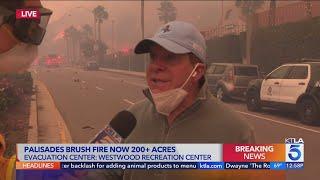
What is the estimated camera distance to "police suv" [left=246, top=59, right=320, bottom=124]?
11.8 m

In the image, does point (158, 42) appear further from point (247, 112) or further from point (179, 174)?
point (247, 112)

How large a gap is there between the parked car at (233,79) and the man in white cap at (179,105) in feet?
52.2

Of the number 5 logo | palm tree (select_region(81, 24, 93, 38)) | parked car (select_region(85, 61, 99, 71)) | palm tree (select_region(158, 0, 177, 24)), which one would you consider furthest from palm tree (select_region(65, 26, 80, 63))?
palm tree (select_region(158, 0, 177, 24))

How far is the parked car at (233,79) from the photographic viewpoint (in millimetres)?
18234

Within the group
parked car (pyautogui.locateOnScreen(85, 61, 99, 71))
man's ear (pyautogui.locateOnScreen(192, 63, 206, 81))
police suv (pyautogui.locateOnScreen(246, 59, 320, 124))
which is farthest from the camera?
parked car (pyautogui.locateOnScreen(85, 61, 99, 71))

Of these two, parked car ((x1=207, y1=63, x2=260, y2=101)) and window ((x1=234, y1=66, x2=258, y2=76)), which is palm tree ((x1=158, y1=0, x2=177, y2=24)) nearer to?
parked car ((x1=207, y1=63, x2=260, y2=101))

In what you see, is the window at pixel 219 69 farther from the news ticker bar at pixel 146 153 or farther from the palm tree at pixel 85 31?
the palm tree at pixel 85 31

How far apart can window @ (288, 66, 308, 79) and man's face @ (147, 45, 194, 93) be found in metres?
10.5

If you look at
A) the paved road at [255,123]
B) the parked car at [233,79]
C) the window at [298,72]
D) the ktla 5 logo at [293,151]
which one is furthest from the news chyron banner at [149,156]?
the parked car at [233,79]

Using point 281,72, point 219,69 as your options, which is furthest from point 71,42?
point 281,72

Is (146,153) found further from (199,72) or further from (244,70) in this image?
(244,70)

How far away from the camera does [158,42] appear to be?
203 centimetres

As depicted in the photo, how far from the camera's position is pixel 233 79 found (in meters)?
18.3

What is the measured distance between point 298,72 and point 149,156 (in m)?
10.8
